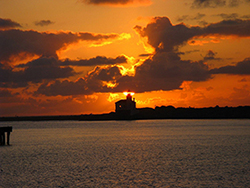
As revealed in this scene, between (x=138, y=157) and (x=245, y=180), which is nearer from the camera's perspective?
(x=245, y=180)

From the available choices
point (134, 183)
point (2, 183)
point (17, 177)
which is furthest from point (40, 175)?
point (134, 183)

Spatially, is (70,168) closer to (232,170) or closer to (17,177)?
(17,177)

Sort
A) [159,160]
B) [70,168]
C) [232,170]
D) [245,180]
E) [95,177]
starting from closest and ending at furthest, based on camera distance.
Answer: [245,180] < [95,177] < [232,170] < [70,168] < [159,160]

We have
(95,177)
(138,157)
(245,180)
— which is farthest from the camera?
(138,157)

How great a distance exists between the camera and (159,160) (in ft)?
162

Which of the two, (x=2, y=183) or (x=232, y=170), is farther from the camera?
(x=232, y=170)

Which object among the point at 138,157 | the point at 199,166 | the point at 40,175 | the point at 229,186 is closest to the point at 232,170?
the point at 199,166

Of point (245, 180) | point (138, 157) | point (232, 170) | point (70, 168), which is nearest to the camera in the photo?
point (245, 180)

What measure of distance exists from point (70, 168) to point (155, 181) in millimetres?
12555

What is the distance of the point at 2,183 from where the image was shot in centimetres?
3378

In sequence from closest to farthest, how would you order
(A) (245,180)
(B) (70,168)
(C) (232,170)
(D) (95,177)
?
(A) (245,180)
(D) (95,177)
(C) (232,170)
(B) (70,168)

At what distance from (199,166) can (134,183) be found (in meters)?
12.8

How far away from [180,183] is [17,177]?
1616 centimetres

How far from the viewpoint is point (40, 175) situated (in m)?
38.1
